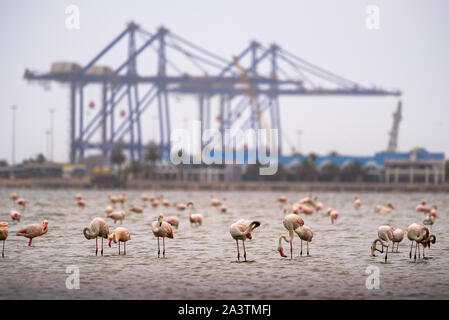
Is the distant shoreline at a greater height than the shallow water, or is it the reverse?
the shallow water

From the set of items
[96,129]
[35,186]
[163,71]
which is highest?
[163,71]

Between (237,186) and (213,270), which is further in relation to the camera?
(237,186)

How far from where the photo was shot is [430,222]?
32.9 m

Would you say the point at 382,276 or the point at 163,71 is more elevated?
the point at 163,71

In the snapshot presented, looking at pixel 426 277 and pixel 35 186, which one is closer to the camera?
pixel 426 277

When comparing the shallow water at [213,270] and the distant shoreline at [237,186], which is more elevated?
the shallow water at [213,270]

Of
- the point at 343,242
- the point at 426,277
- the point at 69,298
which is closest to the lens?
the point at 69,298

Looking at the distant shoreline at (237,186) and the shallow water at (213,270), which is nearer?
the shallow water at (213,270)

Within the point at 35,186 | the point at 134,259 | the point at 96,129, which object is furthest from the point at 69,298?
the point at 96,129

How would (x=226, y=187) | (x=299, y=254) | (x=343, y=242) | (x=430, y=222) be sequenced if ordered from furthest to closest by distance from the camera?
1. (x=226, y=187)
2. (x=430, y=222)
3. (x=343, y=242)
4. (x=299, y=254)

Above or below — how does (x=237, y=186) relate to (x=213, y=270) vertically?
below

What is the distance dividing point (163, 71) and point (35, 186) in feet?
129

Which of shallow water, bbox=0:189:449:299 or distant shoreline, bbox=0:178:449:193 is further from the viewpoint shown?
distant shoreline, bbox=0:178:449:193

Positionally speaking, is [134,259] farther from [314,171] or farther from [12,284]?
[314,171]
